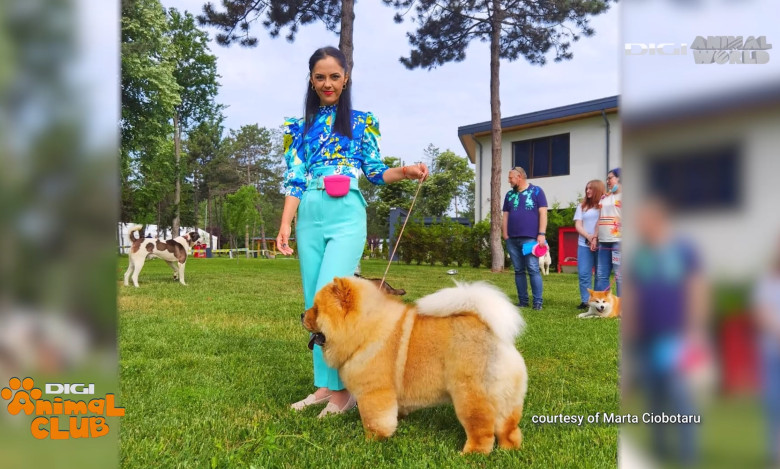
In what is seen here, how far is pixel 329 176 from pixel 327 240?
1.46 ft

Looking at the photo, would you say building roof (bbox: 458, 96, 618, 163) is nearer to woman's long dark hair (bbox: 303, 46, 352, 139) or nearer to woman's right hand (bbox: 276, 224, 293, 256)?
woman's long dark hair (bbox: 303, 46, 352, 139)

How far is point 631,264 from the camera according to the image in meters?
0.58

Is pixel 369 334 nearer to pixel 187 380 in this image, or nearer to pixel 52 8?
pixel 187 380

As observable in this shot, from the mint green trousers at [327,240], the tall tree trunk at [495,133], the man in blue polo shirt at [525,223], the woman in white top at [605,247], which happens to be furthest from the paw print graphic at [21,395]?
the tall tree trunk at [495,133]

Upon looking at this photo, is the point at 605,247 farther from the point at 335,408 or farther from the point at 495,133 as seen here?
the point at 495,133

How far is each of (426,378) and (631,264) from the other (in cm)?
228

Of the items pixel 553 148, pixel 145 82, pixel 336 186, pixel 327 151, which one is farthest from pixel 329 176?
pixel 145 82

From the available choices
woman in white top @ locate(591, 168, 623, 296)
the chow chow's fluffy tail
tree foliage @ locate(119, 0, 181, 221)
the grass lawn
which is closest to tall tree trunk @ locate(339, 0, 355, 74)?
the grass lawn

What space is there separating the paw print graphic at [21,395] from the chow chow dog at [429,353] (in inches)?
81.1

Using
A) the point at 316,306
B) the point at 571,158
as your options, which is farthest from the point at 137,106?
the point at 316,306

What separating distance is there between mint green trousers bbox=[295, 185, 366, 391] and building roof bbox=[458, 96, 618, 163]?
13.4 m

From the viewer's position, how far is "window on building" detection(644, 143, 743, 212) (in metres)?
0.50

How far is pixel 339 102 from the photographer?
3354 mm

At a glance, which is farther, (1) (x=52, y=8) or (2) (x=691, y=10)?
(1) (x=52, y=8)
